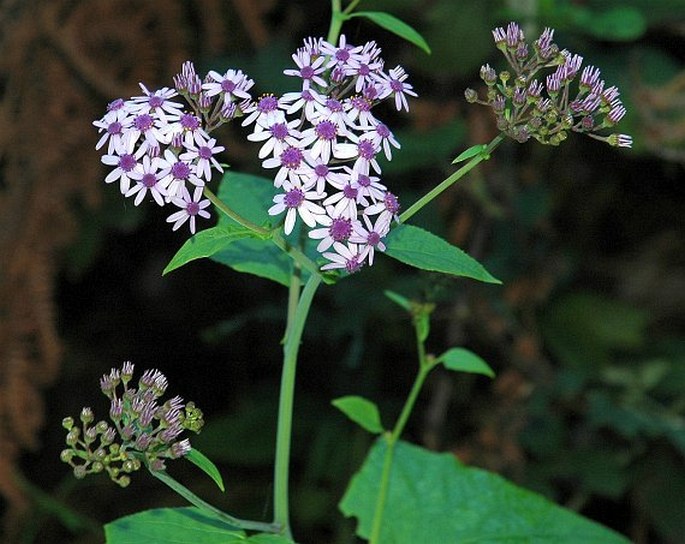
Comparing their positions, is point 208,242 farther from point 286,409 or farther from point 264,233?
point 286,409

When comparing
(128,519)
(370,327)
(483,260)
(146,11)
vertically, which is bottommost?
(128,519)

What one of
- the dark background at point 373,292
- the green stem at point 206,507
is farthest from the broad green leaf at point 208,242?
the dark background at point 373,292

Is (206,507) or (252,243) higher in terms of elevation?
(252,243)

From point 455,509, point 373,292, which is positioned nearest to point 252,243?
point 455,509

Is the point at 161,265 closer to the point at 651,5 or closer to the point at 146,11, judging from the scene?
the point at 146,11

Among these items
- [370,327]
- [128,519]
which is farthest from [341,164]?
[370,327]

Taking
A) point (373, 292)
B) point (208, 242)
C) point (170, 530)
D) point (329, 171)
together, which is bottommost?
point (170, 530)

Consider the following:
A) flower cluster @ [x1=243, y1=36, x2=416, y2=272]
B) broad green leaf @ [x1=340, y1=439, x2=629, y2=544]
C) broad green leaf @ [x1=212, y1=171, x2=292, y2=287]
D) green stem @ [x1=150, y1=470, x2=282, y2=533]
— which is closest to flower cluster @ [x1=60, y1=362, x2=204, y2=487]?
green stem @ [x1=150, y1=470, x2=282, y2=533]

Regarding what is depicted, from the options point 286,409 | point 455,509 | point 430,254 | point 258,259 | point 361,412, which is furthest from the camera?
point 455,509
